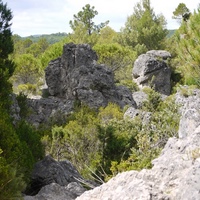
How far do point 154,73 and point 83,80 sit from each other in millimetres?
13012

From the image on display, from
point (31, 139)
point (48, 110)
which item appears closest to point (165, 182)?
point (31, 139)

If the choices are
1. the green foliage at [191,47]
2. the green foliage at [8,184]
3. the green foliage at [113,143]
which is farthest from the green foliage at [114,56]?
the green foliage at [8,184]

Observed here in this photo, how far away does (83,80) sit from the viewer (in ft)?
82.6

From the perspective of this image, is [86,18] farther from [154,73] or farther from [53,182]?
[53,182]

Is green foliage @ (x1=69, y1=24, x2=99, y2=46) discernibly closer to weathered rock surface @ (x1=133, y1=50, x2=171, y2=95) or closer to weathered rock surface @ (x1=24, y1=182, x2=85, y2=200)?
weathered rock surface @ (x1=133, y1=50, x2=171, y2=95)

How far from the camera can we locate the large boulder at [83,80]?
81.1 ft

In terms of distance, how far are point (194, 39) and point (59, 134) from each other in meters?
9.23

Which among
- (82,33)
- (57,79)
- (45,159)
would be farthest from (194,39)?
(82,33)

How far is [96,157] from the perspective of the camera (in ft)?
49.3

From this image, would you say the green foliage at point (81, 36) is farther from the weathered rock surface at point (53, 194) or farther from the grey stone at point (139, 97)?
the weathered rock surface at point (53, 194)

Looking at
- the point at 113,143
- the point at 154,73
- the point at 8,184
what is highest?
the point at 154,73

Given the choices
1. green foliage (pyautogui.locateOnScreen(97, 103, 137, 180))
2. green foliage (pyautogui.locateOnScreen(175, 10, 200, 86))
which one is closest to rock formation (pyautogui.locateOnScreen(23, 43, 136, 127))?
green foliage (pyautogui.locateOnScreen(97, 103, 137, 180))

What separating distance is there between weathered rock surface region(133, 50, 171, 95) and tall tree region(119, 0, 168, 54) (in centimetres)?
836

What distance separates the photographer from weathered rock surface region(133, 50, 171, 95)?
1412 inches
